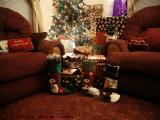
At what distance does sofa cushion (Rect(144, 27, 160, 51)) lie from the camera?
2385mm

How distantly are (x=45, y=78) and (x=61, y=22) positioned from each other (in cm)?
216

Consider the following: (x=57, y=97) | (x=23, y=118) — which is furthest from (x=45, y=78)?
(x=23, y=118)

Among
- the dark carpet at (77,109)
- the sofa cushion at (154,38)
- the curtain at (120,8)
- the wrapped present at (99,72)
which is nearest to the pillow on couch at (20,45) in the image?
the dark carpet at (77,109)

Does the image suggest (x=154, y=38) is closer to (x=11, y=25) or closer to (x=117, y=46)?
(x=117, y=46)

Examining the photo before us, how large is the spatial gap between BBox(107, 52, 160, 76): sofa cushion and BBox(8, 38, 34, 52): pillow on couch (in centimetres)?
86

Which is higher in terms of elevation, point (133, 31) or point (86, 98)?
point (133, 31)

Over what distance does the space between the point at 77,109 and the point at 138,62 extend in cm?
68

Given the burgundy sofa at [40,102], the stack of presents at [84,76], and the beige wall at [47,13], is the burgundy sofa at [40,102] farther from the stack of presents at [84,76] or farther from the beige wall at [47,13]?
the beige wall at [47,13]

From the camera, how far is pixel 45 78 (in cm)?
219

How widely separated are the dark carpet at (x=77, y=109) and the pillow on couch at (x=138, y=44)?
2.00 ft

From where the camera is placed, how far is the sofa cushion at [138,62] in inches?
71.2

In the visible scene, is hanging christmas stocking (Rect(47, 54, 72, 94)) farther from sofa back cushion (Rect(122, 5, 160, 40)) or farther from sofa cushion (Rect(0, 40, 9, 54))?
sofa back cushion (Rect(122, 5, 160, 40))

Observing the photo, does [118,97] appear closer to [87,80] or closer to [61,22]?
[87,80]

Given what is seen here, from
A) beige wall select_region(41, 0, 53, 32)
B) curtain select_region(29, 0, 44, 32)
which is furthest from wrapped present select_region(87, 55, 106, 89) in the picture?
beige wall select_region(41, 0, 53, 32)
